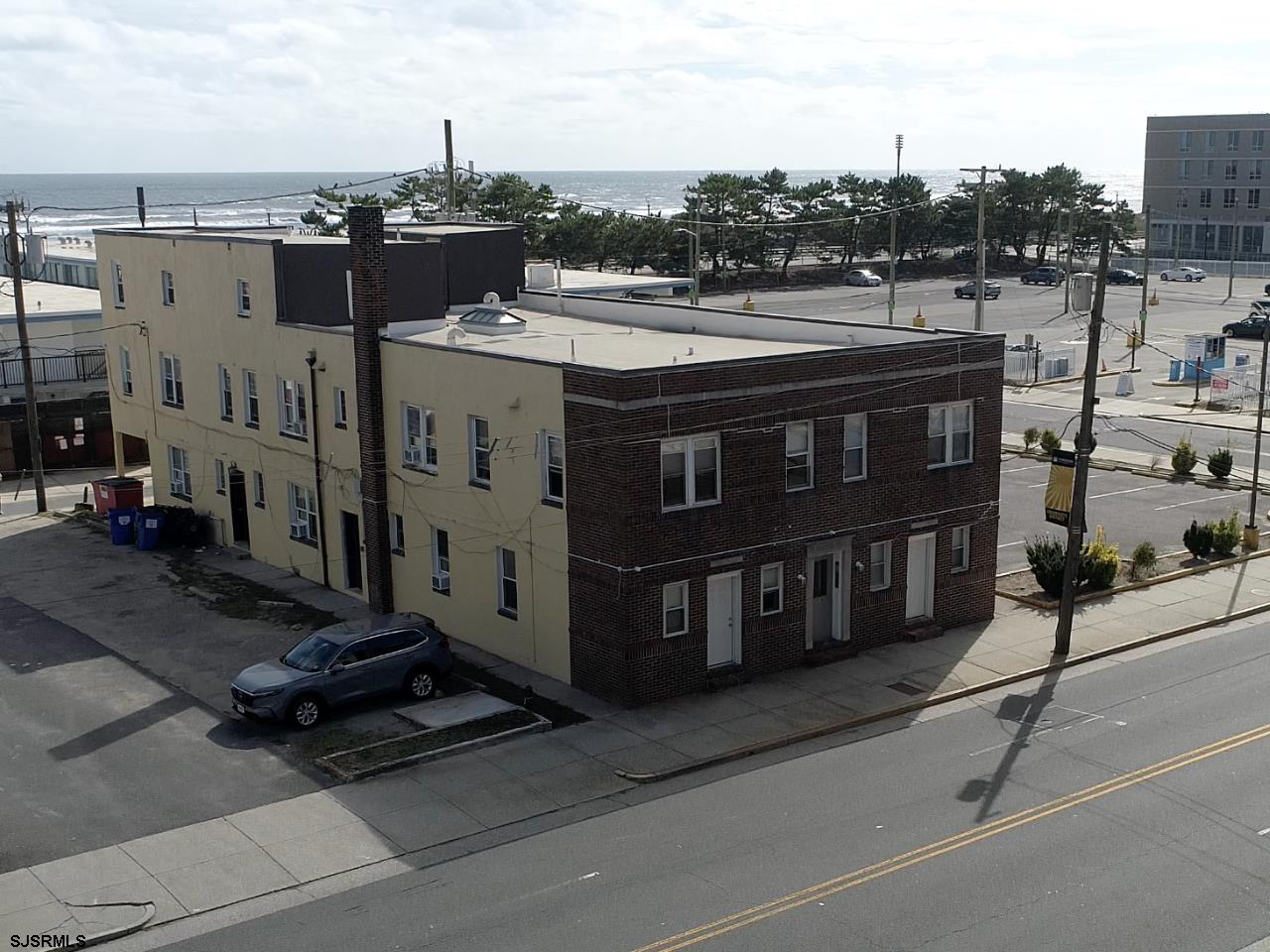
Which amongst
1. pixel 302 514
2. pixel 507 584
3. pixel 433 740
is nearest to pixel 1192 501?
pixel 507 584

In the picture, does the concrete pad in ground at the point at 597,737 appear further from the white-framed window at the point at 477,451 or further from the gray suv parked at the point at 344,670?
the white-framed window at the point at 477,451

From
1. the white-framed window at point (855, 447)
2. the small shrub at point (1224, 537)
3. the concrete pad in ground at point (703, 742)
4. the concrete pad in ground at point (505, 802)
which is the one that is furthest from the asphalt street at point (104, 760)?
the small shrub at point (1224, 537)

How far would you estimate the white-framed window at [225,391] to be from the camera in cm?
3809

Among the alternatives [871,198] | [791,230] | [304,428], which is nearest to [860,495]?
[304,428]

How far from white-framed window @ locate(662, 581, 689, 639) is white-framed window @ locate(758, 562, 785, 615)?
6.44 ft

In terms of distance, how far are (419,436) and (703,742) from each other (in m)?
10.8

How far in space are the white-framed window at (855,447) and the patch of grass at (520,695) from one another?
7.54 meters

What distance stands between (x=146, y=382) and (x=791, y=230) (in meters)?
85.6

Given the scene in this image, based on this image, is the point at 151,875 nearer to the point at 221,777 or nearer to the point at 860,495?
the point at 221,777

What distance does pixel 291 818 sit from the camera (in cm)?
2119

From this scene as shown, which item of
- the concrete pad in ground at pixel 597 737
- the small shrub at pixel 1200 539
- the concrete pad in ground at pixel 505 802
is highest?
the small shrub at pixel 1200 539

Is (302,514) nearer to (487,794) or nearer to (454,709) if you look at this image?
(454,709)

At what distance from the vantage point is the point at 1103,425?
→ 56.9 m

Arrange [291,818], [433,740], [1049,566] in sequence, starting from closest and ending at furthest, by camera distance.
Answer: [291,818], [433,740], [1049,566]
